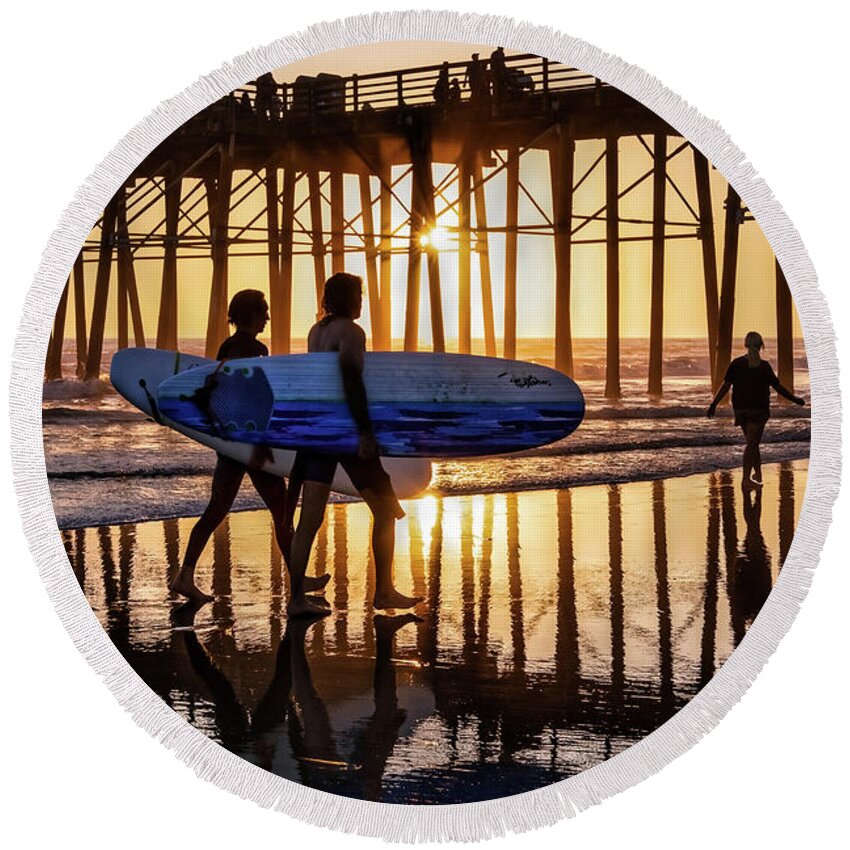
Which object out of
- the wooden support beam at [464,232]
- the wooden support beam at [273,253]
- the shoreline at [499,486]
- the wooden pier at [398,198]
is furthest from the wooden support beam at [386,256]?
the shoreline at [499,486]

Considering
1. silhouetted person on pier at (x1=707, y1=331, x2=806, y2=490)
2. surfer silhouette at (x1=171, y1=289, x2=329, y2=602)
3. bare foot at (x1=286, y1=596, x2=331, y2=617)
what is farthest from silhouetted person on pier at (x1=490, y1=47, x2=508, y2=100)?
bare foot at (x1=286, y1=596, x2=331, y2=617)

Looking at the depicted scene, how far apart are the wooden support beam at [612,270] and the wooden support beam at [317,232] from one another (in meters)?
0.90

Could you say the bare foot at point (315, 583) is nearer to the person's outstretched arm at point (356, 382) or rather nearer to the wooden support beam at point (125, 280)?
the person's outstretched arm at point (356, 382)

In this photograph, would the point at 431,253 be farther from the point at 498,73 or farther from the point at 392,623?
the point at 392,623

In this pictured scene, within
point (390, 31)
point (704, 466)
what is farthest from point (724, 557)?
point (390, 31)

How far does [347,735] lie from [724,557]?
1.34 meters

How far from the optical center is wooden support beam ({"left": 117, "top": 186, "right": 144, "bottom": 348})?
15.5ft

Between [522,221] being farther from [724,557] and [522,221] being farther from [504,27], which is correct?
[724,557]

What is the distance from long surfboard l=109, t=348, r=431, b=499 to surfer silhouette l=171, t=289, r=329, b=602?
0.04 m

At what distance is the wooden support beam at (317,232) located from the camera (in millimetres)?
4562

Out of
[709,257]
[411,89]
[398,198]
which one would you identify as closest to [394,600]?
[398,198]

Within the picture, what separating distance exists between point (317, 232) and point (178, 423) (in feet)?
2.47

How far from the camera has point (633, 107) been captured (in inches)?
181

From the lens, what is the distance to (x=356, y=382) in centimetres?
443
